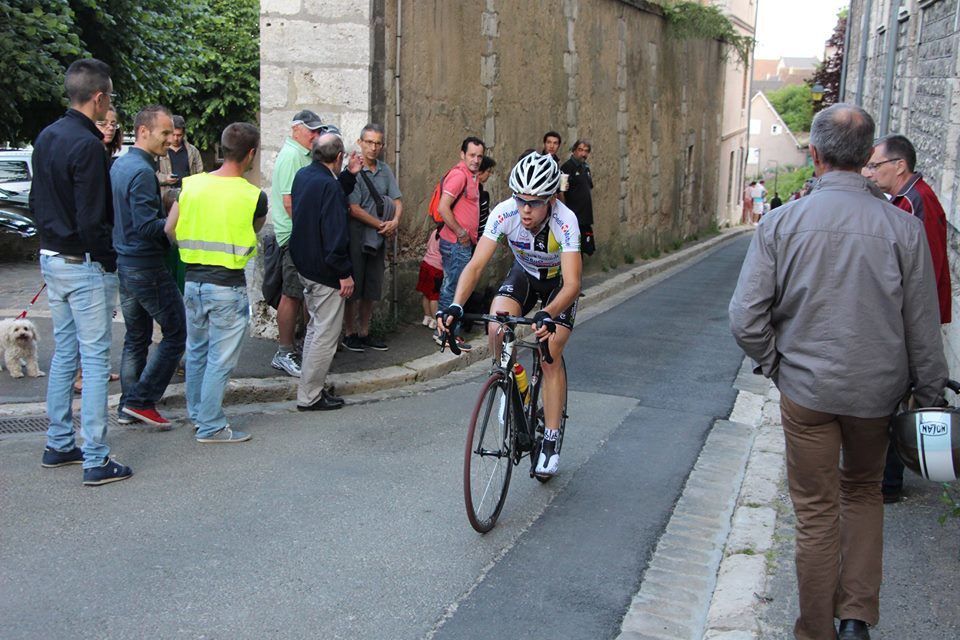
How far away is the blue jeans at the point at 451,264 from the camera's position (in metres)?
8.72

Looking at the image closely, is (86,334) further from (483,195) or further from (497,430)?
(483,195)

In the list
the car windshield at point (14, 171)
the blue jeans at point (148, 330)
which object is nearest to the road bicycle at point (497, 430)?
the blue jeans at point (148, 330)

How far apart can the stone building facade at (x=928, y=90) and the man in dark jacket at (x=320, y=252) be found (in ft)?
13.2

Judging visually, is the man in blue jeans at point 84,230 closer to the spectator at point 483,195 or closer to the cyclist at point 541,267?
the cyclist at point 541,267

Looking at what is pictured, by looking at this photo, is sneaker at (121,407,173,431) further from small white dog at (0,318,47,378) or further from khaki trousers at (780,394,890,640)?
khaki trousers at (780,394,890,640)

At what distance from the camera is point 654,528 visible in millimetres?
4988

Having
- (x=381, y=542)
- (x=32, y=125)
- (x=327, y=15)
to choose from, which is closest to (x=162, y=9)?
(x=32, y=125)

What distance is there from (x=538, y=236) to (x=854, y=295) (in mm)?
2170

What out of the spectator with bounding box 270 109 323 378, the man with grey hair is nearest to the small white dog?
the spectator with bounding box 270 109 323 378

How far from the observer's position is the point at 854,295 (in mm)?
3281

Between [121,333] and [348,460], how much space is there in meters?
3.68

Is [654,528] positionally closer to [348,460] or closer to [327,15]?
[348,460]

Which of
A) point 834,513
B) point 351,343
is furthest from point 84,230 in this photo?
point 834,513

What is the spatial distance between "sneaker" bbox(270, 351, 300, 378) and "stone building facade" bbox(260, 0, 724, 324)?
208 centimetres
